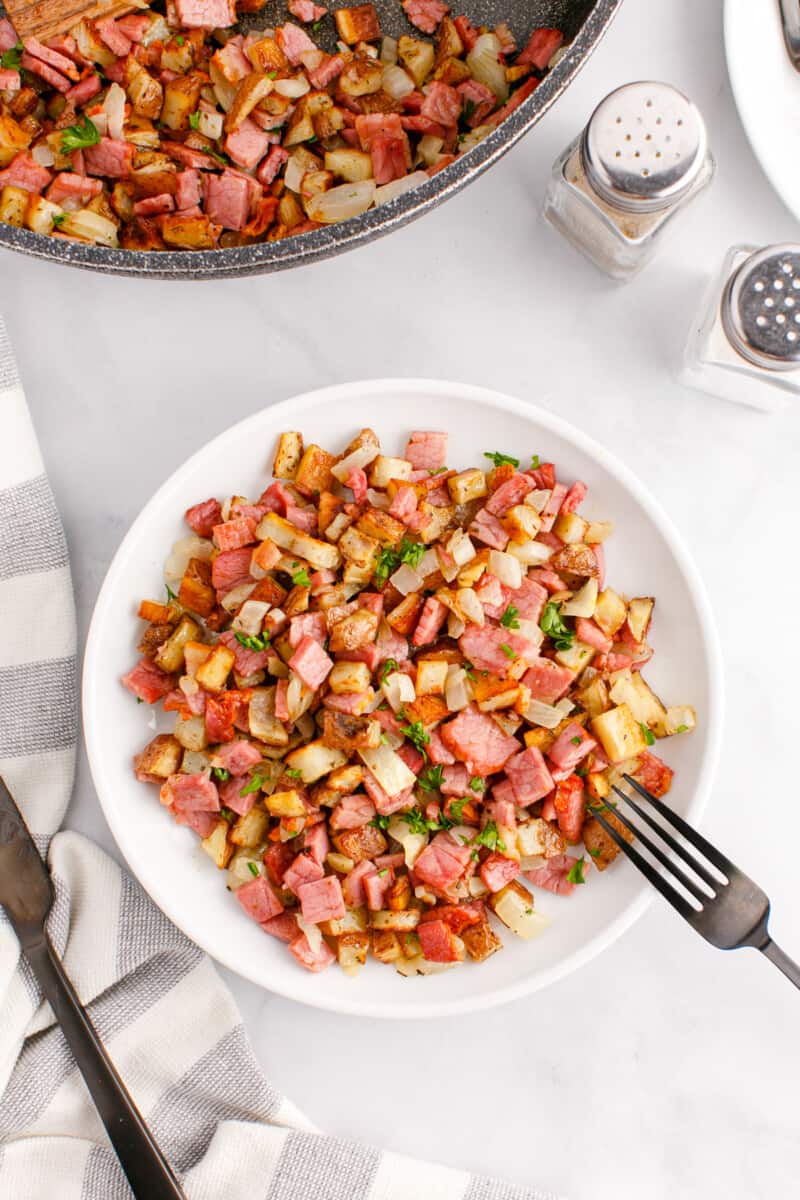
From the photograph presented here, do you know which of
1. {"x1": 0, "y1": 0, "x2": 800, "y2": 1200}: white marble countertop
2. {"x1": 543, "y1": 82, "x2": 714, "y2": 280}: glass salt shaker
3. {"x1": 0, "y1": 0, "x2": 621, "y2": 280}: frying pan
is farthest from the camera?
{"x1": 0, "y1": 0, "x2": 800, "y2": 1200}: white marble countertop

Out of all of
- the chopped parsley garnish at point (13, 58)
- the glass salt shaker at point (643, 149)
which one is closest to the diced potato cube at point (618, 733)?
the glass salt shaker at point (643, 149)

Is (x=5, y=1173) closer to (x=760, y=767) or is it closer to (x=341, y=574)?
(x=341, y=574)

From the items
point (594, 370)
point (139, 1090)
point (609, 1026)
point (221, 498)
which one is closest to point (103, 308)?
point (221, 498)

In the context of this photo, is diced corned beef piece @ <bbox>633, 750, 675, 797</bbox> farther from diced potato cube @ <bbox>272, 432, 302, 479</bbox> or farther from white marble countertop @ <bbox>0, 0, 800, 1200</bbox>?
diced potato cube @ <bbox>272, 432, 302, 479</bbox>

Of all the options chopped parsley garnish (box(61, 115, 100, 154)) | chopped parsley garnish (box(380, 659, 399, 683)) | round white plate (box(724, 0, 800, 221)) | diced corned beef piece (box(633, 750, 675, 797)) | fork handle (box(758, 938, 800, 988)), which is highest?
round white plate (box(724, 0, 800, 221))

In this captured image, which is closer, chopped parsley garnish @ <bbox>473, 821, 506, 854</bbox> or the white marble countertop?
chopped parsley garnish @ <bbox>473, 821, 506, 854</bbox>

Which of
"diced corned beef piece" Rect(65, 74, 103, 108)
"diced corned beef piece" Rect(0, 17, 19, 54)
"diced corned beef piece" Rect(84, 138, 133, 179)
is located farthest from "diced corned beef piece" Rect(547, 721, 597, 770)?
"diced corned beef piece" Rect(0, 17, 19, 54)
